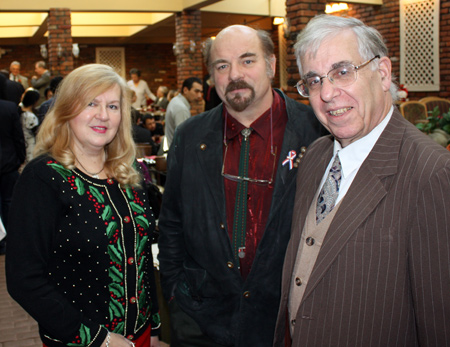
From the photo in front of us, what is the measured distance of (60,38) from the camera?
11.2 meters

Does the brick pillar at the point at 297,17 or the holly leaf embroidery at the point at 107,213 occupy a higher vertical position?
the brick pillar at the point at 297,17

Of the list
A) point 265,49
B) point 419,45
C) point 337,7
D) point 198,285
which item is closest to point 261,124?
point 265,49

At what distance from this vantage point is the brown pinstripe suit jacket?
1.09 meters

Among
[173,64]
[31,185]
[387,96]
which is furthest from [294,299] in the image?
[173,64]

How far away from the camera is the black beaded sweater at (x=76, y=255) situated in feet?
4.91

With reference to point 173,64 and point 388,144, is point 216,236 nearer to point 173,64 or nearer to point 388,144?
point 388,144

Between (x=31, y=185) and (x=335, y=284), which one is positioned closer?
(x=335, y=284)

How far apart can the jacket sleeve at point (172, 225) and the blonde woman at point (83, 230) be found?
0.54 ft

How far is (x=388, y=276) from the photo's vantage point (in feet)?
3.82

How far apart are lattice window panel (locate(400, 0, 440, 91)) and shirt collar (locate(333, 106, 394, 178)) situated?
31.0ft

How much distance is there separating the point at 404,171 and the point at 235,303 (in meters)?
0.87

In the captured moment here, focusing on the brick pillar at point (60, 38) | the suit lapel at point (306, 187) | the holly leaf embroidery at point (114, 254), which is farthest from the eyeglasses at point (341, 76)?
the brick pillar at point (60, 38)

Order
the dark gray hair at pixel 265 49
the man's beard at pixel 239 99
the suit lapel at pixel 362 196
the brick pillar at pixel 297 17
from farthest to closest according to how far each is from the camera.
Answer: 1. the brick pillar at pixel 297 17
2. the dark gray hair at pixel 265 49
3. the man's beard at pixel 239 99
4. the suit lapel at pixel 362 196

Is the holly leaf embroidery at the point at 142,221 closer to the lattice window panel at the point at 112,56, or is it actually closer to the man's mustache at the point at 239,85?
the man's mustache at the point at 239,85
